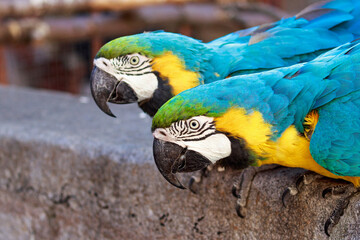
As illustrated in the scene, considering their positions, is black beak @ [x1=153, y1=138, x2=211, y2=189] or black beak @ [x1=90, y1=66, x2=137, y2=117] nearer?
black beak @ [x1=153, y1=138, x2=211, y2=189]

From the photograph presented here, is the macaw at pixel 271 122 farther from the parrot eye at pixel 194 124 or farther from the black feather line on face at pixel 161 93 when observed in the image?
the black feather line on face at pixel 161 93

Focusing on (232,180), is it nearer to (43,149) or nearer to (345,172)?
(345,172)

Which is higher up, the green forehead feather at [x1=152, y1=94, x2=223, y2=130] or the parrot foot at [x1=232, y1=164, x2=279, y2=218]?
the green forehead feather at [x1=152, y1=94, x2=223, y2=130]

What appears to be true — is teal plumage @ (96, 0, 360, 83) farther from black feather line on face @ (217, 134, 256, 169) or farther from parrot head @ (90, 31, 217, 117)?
black feather line on face @ (217, 134, 256, 169)

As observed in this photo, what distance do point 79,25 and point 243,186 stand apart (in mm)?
2561

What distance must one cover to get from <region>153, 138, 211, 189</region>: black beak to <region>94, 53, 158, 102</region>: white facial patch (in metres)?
0.29

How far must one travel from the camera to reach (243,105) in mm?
1122

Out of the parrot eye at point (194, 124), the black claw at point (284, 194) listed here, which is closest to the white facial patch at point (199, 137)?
the parrot eye at point (194, 124)

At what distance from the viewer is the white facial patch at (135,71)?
1.41m

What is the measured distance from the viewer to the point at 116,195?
1.70 metres

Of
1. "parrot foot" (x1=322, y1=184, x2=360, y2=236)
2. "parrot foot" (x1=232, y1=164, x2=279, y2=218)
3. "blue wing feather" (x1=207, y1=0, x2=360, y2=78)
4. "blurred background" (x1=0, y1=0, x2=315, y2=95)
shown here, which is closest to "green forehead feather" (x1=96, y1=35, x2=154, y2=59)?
"blue wing feather" (x1=207, y1=0, x2=360, y2=78)

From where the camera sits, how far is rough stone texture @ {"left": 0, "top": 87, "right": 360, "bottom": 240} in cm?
135

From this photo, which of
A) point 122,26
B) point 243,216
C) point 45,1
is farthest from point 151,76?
point 122,26

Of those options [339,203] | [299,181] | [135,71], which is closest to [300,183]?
[299,181]
